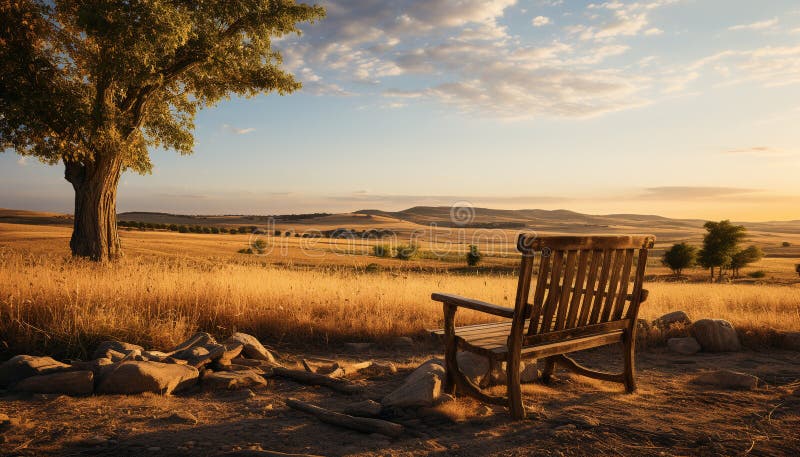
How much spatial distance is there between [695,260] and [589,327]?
50.5 m

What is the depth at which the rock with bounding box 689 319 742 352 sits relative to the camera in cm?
727

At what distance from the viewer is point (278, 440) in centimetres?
356

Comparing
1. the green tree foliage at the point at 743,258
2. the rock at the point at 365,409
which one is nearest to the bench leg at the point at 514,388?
the rock at the point at 365,409

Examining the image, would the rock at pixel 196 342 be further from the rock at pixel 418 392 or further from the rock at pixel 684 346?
the rock at pixel 684 346

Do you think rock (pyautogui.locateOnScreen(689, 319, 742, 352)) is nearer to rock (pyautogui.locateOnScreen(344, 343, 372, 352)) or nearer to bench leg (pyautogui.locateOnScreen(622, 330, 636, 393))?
bench leg (pyautogui.locateOnScreen(622, 330, 636, 393))

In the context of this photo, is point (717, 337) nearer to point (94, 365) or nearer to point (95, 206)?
point (94, 365)

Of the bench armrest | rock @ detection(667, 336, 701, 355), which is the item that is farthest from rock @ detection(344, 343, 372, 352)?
rock @ detection(667, 336, 701, 355)

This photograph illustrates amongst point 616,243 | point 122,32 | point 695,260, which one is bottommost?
point 695,260

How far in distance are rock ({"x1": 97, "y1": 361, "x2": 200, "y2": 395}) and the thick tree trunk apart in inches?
383

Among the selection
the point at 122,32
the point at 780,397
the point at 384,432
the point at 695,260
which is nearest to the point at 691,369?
the point at 780,397

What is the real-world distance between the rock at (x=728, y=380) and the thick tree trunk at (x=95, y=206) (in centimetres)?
1327

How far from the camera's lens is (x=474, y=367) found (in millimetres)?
5137

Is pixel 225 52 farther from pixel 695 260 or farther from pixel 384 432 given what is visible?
pixel 695 260

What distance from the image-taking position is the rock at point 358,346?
7.00 m
